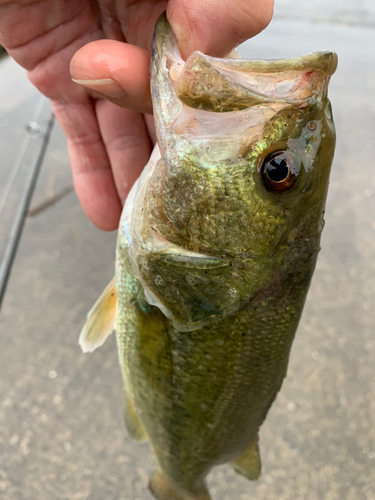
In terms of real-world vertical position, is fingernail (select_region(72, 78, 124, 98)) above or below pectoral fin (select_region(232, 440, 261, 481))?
above

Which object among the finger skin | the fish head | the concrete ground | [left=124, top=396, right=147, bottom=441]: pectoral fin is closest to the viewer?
the fish head

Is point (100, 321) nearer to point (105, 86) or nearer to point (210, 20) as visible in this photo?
point (105, 86)

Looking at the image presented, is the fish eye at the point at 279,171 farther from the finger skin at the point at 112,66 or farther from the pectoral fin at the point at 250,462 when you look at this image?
the pectoral fin at the point at 250,462

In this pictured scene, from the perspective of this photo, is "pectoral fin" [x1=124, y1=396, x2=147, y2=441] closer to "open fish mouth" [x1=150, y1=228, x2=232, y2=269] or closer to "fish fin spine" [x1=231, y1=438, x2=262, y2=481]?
"fish fin spine" [x1=231, y1=438, x2=262, y2=481]

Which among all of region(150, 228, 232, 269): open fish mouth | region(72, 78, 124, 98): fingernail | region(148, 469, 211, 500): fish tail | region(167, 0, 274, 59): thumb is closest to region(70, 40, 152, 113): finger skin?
region(72, 78, 124, 98): fingernail

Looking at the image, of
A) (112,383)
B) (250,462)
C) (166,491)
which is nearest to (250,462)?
(250,462)

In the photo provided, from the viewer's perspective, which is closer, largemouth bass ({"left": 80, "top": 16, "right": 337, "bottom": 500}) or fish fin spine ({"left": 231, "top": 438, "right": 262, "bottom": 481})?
largemouth bass ({"left": 80, "top": 16, "right": 337, "bottom": 500})

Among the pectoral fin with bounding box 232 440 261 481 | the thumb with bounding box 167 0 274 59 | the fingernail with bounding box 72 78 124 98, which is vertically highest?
the thumb with bounding box 167 0 274 59

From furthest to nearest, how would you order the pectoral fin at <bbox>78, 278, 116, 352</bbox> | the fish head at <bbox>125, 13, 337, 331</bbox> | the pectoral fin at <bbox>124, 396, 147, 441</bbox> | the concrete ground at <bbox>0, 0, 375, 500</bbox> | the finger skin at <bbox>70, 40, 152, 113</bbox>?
the concrete ground at <bbox>0, 0, 375, 500</bbox>
the pectoral fin at <bbox>124, 396, 147, 441</bbox>
the pectoral fin at <bbox>78, 278, 116, 352</bbox>
the finger skin at <bbox>70, 40, 152, 113</bbox>
the fish head at <bbox>125, 13, 337, 331</bbox>

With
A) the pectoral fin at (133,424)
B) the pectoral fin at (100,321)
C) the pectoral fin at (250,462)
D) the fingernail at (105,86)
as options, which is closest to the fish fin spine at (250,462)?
the pectoral fin at (250,462)
